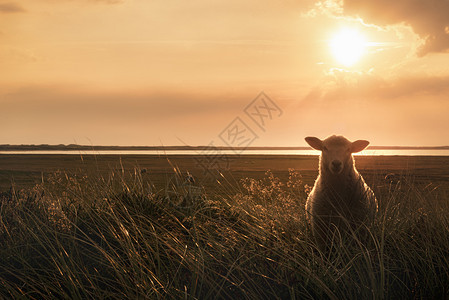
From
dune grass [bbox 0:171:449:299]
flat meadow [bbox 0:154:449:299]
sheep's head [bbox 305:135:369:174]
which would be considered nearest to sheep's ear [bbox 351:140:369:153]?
sheep's head [bbox 305:135:369:174]

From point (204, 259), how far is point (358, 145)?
368cm

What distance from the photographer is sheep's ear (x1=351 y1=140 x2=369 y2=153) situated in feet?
21.9

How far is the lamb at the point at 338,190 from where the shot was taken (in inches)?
232

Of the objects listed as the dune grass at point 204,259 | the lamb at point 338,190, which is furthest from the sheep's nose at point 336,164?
the dune grass at point 204,259

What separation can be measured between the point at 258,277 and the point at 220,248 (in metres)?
0.54

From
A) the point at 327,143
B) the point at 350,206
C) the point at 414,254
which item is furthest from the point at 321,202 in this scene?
the point at 414,254

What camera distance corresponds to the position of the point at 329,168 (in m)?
6.26

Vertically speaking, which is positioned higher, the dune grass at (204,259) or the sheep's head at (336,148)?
the sheep's head at (336,148)

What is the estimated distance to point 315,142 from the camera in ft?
22.5

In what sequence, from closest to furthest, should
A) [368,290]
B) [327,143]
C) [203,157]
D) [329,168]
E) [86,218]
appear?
[368,290] → [86,218] → [329,168] → [327,143] → [203,157]

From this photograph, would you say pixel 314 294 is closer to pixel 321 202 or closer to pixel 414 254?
pixel 414 254

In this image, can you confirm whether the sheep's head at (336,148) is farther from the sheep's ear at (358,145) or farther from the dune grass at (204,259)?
→ the dune grass at (204,259)

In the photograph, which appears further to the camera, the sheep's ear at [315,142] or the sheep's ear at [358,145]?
the sheep's ear at [315,142]

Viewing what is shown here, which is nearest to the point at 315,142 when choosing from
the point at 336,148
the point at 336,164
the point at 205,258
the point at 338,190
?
the point at 336,148
